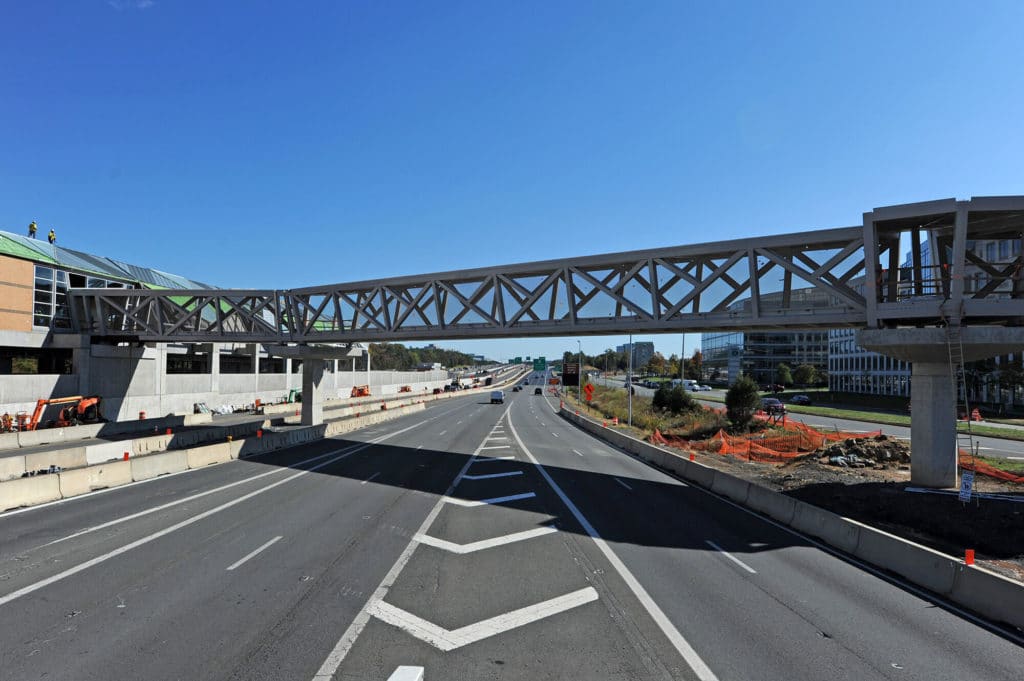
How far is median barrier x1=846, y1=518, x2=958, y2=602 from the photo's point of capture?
9.45 meters

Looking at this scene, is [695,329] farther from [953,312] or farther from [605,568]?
[605,568]

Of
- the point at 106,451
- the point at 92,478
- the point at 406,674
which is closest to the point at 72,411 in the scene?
the point at 106,451

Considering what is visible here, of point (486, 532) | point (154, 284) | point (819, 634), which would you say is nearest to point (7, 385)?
point (154, 284)

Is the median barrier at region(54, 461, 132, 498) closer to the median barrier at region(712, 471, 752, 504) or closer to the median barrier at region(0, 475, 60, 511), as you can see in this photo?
the median barrier at region(0, 475, 60, 511)

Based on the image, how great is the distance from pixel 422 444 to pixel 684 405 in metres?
26.2

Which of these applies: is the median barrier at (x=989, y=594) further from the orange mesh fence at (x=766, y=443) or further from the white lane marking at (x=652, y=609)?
the orange mesh fence at (x=766, y=443)

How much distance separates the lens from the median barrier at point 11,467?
749 inches

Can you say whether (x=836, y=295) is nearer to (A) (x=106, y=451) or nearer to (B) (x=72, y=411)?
(A) (x=106, y=451)

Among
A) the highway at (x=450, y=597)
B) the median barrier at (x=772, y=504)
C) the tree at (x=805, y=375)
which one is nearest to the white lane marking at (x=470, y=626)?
the highway at (x=450, y=597)

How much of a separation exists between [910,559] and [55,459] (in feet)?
94.6

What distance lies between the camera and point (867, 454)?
899 inches

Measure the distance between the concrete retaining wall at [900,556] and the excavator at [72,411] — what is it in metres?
40.8

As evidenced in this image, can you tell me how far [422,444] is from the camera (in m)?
31.3

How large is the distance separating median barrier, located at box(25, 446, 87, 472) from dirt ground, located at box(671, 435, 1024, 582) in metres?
27.4
